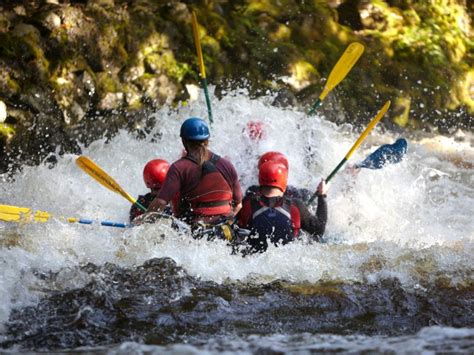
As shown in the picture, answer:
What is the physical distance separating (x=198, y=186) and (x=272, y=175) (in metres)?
0.58

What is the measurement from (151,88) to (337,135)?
2581 millimetres

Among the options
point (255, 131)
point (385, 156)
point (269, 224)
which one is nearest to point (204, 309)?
point (269, 224)

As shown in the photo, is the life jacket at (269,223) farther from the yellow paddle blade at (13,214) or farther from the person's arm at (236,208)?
the yellow paddle blade at (13,214)

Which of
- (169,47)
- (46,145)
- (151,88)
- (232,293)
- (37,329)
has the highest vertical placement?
(169,47)

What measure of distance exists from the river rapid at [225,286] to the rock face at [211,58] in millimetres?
1132

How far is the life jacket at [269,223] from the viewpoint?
18.2 feet

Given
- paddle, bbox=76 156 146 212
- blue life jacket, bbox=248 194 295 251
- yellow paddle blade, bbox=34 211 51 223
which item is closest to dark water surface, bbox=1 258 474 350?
blue life jacket, bbox=248 194 295 251

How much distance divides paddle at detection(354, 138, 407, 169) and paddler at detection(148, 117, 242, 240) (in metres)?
1.95

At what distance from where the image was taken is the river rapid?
4.30 metres

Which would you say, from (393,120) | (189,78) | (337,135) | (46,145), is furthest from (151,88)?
(393,120)

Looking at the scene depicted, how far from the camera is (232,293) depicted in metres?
5.04

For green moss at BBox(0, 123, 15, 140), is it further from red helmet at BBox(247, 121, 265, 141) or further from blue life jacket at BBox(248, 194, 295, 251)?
blue life jacket at BBox(248, 194, 295, 251)

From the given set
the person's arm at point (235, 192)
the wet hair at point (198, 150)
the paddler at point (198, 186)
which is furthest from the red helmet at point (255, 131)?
the wet hair at point (198, 150)

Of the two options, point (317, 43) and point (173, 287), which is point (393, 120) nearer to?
point (317, 43)
